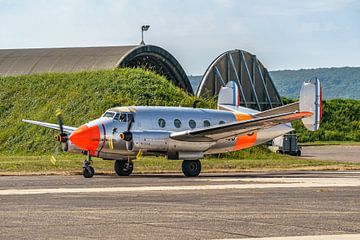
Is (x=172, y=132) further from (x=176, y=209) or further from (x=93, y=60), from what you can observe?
(x=93, y=60)

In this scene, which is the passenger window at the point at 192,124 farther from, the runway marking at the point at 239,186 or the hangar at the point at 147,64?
the hangar at the point at 147,64

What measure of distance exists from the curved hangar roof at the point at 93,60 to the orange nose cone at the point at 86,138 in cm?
3007

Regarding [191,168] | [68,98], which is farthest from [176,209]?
[68,98]

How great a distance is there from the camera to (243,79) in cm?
7631

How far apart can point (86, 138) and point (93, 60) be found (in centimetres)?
3391

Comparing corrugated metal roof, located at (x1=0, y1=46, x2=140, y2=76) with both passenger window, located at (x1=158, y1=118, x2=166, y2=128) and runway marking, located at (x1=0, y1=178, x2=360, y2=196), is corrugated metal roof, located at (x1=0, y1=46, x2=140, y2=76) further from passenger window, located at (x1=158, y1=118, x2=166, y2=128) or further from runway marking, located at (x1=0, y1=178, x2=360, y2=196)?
runway marking, located at (x1=0, y1=178, x2=360, y2=196)

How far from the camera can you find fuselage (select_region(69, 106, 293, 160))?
31.8 metres

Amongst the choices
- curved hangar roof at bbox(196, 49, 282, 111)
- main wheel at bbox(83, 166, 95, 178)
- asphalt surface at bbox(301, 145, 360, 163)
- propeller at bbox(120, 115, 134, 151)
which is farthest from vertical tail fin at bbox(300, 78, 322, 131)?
curved hangar roof at bbox(196, 49, 282, 111)

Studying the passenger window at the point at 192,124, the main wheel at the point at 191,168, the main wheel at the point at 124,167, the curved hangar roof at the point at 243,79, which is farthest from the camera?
the curved hangar roof at the point at 243,79

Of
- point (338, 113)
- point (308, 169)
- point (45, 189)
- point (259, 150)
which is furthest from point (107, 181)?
point (338, 113)

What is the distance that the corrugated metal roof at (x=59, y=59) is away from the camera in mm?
63750

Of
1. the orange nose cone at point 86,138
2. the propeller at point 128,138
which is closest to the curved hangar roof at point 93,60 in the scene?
the propeller at point 128,138

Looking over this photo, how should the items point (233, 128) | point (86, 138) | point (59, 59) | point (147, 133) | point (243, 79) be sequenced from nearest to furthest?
point (86, 138) < point (147, 133) < point (233, 128) < point (59, 59) < point (243, 79)

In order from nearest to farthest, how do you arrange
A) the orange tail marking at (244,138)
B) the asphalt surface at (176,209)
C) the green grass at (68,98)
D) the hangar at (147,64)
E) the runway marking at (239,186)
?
1. the asphalt surface at (176,209)
2. the runway marking at (239,186)
3. the orange tail marking at (244,138)
4. the green grass at (68,98)
5. the hangar at (147,64)
